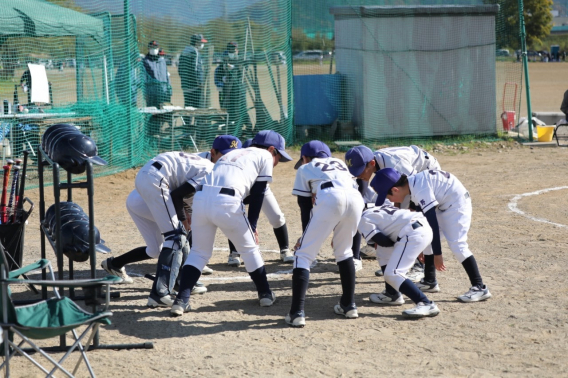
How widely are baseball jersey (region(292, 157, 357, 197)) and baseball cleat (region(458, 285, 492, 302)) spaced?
1.47 metres

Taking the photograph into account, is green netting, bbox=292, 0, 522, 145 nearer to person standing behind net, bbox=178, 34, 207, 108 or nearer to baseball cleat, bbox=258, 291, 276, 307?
person standing behind net, bbox=178, 34, 207, 108

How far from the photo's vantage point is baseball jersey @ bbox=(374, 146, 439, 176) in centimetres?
716

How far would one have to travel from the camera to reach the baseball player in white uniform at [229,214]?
18.8 ft

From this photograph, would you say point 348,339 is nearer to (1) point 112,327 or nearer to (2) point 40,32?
(1) point 112,327

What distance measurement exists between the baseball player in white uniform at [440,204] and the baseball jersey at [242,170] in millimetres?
1015

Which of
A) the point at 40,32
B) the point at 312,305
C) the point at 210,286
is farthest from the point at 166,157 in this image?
the point at 40,32

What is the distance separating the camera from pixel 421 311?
5.83 m

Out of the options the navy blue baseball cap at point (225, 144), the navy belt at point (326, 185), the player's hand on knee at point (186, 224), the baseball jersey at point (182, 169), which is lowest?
the player's hand on knee at point (186, 224)

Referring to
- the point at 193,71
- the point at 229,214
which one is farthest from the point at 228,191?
the point at 193,71

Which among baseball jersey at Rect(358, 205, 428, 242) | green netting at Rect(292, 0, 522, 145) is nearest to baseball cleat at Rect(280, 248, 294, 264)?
baseball jersey at Rect(358, 205, 428, 242)

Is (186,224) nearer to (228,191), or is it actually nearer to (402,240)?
(228,191)

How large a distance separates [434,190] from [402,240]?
0.68 metres

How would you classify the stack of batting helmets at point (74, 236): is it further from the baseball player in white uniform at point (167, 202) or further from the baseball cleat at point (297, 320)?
the baseball cleat at point (297, 320)

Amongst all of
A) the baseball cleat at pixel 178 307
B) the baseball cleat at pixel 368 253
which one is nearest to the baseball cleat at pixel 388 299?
the baseball cleat at pixel 368 253
